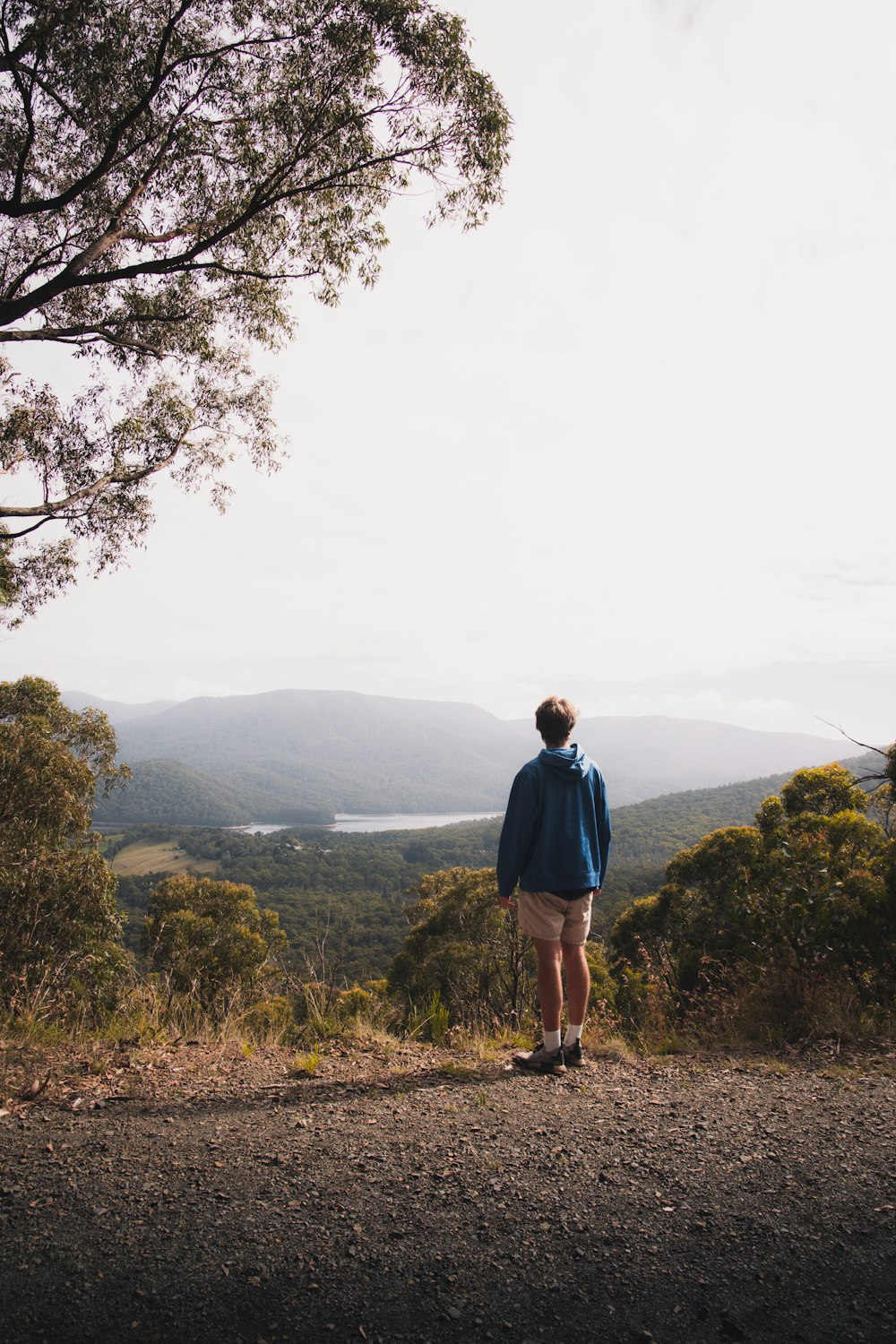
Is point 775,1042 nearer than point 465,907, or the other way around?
point 775,1042

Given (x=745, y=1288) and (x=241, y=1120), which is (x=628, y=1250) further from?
(x=241, y=1120)

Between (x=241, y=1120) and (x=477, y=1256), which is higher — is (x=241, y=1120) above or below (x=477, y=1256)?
below

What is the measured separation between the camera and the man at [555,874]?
358 cm

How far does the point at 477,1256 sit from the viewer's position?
1844 mm

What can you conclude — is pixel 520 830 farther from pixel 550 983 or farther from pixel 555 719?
pixel 550 983

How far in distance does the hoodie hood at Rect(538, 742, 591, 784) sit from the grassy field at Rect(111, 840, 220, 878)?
72.6 meters

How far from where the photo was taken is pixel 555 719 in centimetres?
387

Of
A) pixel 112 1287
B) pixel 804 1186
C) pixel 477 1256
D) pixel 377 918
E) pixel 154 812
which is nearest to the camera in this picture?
pixel 112 1287

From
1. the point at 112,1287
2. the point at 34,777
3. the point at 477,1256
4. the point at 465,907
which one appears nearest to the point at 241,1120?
the point at 112,1287

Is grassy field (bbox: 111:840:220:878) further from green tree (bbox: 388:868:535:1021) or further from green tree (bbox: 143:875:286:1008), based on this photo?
green tree (bbox: 388:868:535:1021)

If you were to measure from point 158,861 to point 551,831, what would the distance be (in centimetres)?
8930

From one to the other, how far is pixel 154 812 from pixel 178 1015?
166836 millimetres

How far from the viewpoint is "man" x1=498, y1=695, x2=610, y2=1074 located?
11.8 feet

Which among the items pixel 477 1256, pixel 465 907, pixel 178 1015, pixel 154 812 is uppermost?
pixel 477 1256
